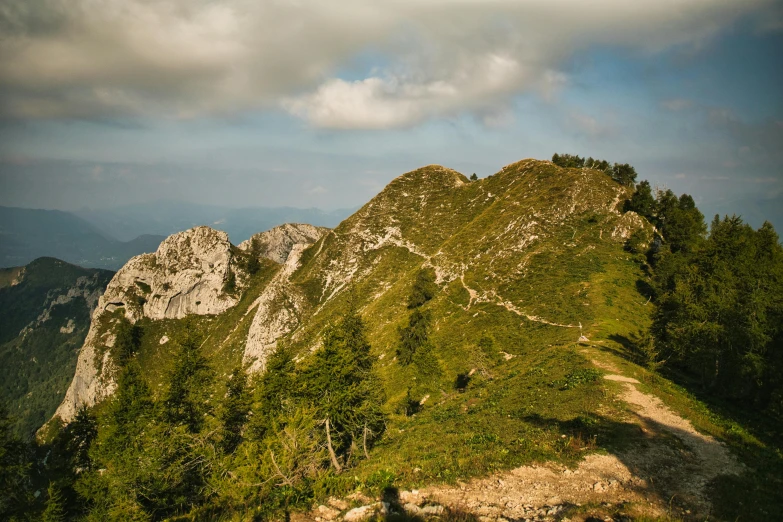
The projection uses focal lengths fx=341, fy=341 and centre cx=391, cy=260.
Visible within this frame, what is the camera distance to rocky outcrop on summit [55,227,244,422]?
387 ft

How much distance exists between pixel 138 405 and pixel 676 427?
39.9 meters

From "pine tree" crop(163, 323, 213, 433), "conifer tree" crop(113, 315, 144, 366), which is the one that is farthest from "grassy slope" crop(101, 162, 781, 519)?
"conifer tree" crop(113, 315, 144, 366)

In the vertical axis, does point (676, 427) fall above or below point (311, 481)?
above

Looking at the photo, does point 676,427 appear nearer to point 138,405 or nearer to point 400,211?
point 138,405

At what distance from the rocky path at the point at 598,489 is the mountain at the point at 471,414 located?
0.08 meters

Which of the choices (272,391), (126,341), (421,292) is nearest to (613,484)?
(272,391)

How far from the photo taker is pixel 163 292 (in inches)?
4919

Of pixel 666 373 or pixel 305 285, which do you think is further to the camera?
pixel 305 285

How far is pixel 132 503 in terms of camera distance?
68.1 feet

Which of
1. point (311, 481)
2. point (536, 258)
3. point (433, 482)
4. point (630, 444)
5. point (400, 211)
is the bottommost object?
point (311, 481)

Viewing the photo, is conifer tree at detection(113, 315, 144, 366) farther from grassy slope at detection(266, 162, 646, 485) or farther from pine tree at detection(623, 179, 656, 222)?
pine tree at detection(623, 179, 656, 222)

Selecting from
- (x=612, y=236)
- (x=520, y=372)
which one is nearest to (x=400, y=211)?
(x=612, y=236)

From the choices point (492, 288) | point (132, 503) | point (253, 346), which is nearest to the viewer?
point (132, 503)

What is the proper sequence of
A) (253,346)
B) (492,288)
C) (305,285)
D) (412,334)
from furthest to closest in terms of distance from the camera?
(305,285) < (253,346) < (492,288) < (412,334)
